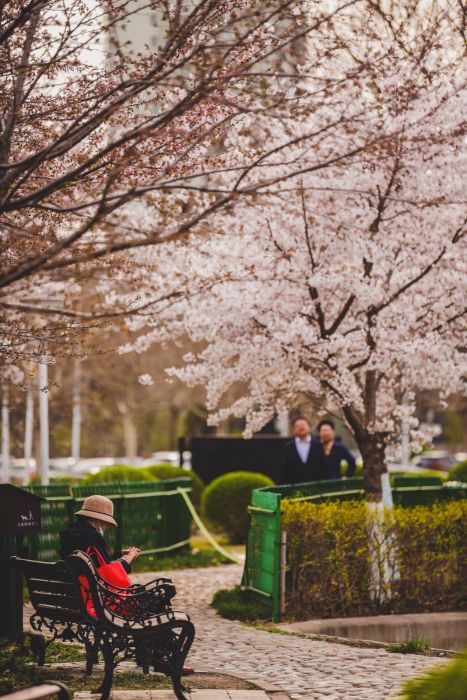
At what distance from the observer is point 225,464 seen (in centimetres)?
2708

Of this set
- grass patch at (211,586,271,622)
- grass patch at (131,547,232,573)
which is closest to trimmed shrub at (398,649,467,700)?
grass patch at (211,586,271,622)

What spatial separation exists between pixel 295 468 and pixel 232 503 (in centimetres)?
624

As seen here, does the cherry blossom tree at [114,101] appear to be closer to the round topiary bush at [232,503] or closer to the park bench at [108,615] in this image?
the park bench at [108,615]

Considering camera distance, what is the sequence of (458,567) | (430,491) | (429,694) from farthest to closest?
(430,491) < (458,567) < (429,694)

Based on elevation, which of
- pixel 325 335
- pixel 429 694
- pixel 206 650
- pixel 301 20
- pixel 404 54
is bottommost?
pixel 206 650

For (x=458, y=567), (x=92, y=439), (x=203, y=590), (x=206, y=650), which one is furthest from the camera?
(x=92, y=439)

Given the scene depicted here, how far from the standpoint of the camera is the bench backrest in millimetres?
8781

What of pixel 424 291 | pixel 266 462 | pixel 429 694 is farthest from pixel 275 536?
pixel 266 462

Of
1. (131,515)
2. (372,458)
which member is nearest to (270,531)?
(372,458)

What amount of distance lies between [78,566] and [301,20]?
172 inches

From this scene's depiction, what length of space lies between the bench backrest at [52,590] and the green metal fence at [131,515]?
5.61 m

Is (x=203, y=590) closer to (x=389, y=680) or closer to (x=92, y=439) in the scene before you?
(x=389, y=680)

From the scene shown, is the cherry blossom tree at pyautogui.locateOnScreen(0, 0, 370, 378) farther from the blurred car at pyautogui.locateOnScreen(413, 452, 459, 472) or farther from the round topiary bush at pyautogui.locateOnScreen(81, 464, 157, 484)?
the blurred car at pyautogui.locateOnScreen(413, 452, 459, 472)

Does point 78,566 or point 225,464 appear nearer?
point 78,566
